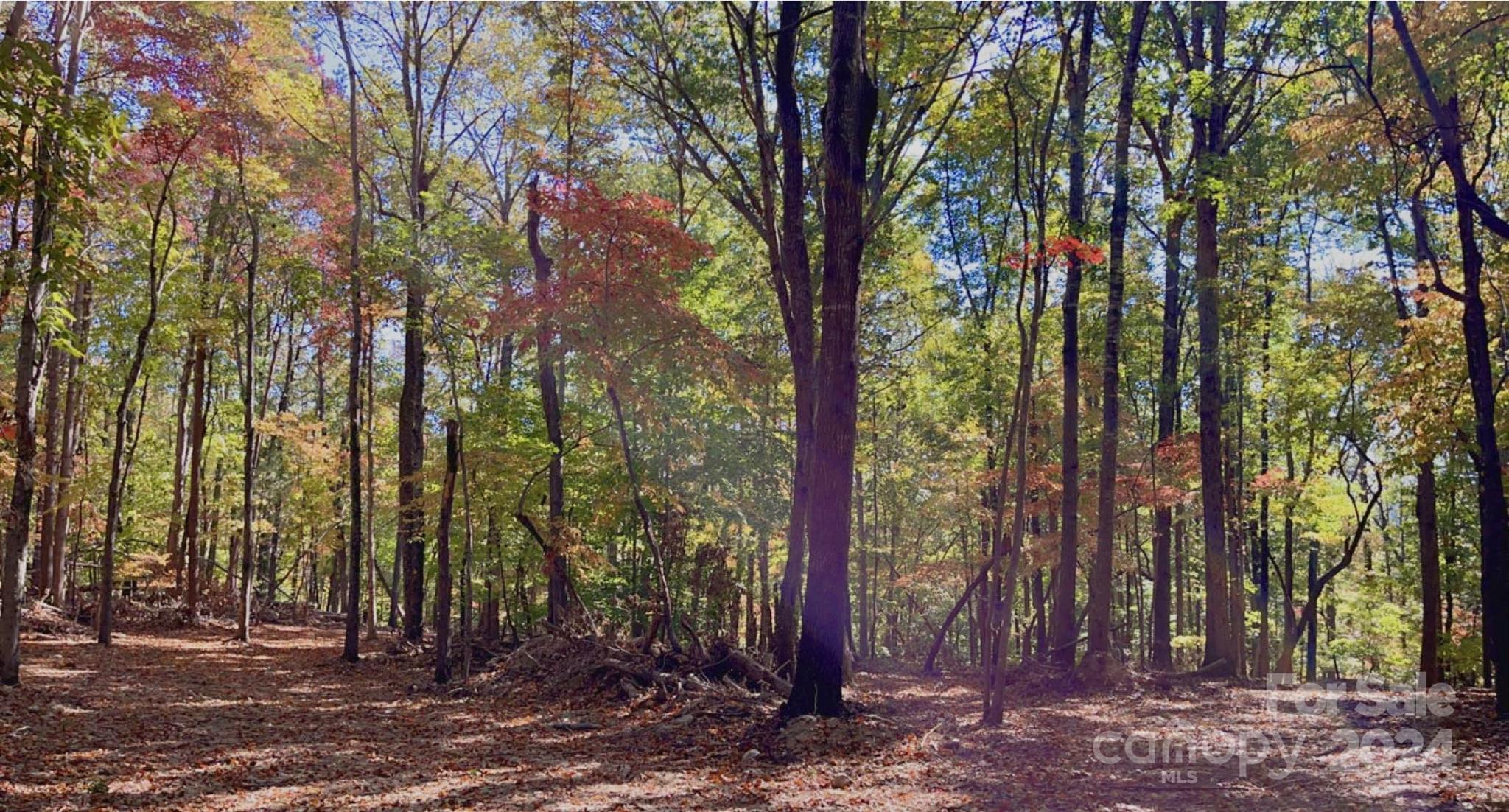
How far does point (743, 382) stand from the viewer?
12.0 m

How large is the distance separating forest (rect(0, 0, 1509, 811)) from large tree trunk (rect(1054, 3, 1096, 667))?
0.07m

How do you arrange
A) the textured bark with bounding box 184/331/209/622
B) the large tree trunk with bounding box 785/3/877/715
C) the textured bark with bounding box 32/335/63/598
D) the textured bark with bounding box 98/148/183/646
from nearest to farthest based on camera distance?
the large tree trunk with bounding box 785/3/877/715, the textured bark with bounding box 98/148/183/646, the textured bark with bounding box 32/335/63/598, the textured bark with bounding box 184/331/209/622

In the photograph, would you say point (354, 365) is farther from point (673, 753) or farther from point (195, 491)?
point (673, 753)

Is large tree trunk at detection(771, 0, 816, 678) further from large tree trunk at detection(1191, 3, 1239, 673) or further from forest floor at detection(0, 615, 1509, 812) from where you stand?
large tree trunk at detection(1191, 3, 1239, 673)

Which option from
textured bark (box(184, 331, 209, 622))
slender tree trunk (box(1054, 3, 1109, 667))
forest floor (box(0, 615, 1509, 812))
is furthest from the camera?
textured bark (box(184, 331, 209, 622))

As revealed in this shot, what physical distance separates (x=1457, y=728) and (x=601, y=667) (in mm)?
8904

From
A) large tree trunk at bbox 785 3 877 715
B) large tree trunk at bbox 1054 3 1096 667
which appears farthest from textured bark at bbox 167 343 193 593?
large tree trunk at bbox 1054 3 1096 667

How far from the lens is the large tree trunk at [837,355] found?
25.8 feet

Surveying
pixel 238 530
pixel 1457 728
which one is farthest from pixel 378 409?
pixel 1457 728

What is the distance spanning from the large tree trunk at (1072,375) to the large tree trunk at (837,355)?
10.4ft

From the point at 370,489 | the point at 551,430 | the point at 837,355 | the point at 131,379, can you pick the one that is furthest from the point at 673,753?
the point at 131,379

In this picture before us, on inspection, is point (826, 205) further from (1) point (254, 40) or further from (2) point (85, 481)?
(2) point (85, 481)

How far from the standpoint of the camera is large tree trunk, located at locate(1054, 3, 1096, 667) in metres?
9.86

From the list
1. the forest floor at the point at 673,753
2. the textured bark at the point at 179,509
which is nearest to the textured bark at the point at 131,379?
the forest floor at the point at 673,753
